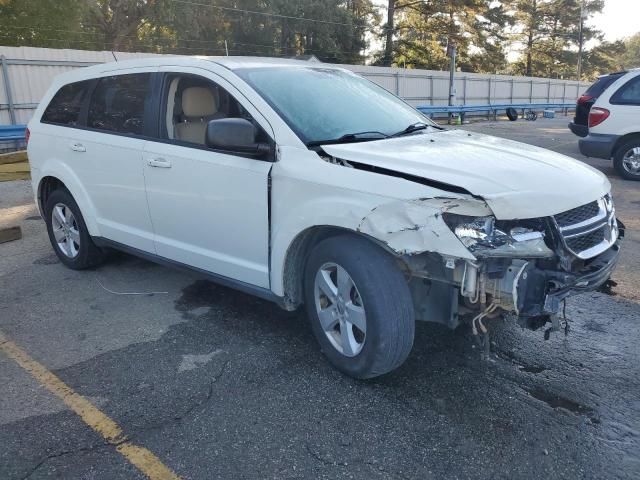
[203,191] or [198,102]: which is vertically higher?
[198,102]

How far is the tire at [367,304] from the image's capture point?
10.3ft

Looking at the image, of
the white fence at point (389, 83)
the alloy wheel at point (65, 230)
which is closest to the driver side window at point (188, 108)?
the alloy wheel at point (65, 230)

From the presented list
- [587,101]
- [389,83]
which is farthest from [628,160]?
[389,83]

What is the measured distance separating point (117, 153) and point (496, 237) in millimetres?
3099

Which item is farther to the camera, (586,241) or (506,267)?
(586,241)

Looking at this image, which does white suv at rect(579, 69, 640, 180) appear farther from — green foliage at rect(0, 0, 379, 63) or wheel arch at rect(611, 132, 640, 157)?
Result: green foliage at rect(0, 0, 379, 63)

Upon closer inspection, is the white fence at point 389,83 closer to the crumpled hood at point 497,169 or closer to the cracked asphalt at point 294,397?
the cracked asphalt at point 294,397

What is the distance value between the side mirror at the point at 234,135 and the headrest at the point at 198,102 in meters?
0.84

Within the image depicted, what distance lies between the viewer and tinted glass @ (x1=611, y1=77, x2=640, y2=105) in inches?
373

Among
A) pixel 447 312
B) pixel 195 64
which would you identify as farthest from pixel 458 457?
pixel 195 64

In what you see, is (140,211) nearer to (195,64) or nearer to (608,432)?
(195,64)

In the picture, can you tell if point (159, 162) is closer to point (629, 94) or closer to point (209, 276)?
point (209, 276)

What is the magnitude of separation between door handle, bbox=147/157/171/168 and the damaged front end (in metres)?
1.98

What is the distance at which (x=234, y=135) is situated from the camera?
139 inches
